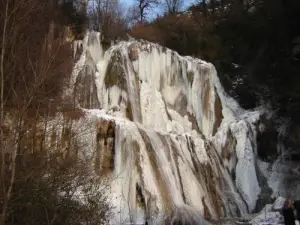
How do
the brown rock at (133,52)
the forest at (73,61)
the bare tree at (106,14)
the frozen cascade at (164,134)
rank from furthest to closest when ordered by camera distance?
the bare tree at (106,14) < the brown rock at (133,52) < the frozen cascade at (164,134) < the forest at (73,61)

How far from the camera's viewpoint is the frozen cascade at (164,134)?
1396 cm

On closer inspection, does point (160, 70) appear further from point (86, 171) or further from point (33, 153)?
point (33, 153)

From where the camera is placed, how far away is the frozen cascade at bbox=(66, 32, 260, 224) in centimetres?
1396

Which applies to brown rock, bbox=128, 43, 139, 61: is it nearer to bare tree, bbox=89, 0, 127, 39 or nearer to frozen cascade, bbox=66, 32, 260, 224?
frozen cascade, bbox=66, 32, 260, 224

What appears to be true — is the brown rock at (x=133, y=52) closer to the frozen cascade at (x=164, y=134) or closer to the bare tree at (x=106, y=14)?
the frozen cascade at (x=164, y=134)

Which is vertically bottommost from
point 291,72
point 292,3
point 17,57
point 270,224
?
point 270,224

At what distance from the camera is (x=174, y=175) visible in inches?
591

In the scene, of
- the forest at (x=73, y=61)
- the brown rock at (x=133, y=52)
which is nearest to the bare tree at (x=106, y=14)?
the forest at (x=73, y=61)

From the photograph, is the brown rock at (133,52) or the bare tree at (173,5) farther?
the bare tree at (173,5)

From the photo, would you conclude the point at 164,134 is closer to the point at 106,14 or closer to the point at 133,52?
the point at 133,52

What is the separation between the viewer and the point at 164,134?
16109mm

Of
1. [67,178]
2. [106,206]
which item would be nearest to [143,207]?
[106,206]

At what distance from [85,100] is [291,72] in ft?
33.7

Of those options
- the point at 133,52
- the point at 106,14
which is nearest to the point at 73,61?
the point at 133,52
